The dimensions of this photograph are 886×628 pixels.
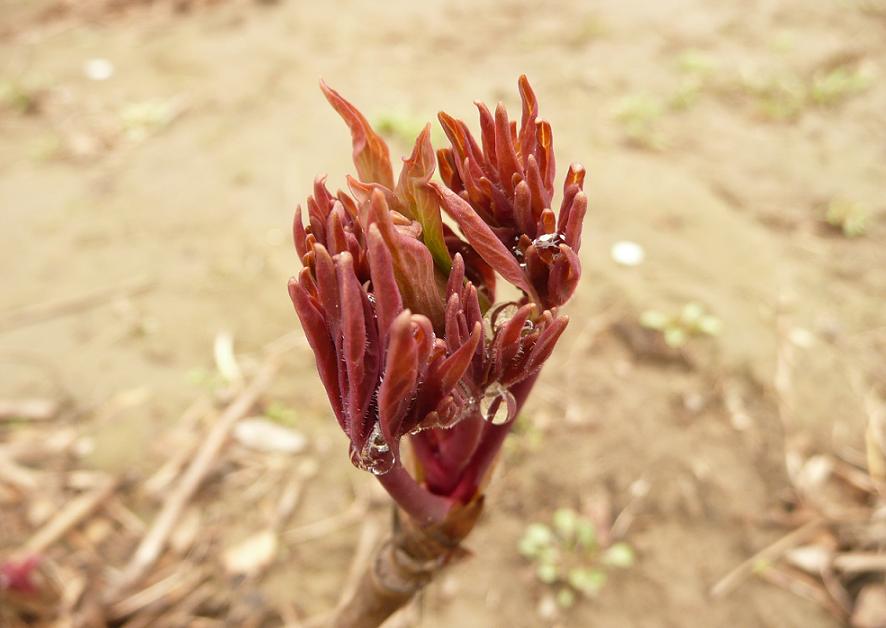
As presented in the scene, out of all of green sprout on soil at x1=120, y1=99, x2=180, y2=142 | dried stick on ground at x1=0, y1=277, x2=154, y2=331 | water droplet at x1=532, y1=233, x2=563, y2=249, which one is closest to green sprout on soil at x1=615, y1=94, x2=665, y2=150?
dried stick on ground at x1=0, y1=277, x2=154, y2=331

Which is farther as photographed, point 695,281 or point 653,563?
point 695,281

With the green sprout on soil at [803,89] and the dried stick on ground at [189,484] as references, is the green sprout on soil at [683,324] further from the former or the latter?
the green sprout on soil at [803,89]

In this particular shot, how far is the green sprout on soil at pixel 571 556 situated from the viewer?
2262mm

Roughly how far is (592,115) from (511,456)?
8.64 feet

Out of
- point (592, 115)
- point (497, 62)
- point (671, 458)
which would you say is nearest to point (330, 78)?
point (497, 62)

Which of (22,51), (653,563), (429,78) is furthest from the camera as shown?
(22,51)

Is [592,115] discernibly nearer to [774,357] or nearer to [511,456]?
[774,357]

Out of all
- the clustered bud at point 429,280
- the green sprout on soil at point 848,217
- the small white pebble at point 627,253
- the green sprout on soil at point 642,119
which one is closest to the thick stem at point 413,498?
the clustered bud at point 429,280

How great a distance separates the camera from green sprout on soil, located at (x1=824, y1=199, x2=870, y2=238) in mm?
3375

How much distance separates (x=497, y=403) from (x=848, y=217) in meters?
3.30

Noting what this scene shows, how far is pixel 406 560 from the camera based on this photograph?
3.61 feet

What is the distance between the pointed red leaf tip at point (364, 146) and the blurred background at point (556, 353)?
168 centimetres

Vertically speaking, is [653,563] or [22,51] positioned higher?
[22,51]

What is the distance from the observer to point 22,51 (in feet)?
18.4
